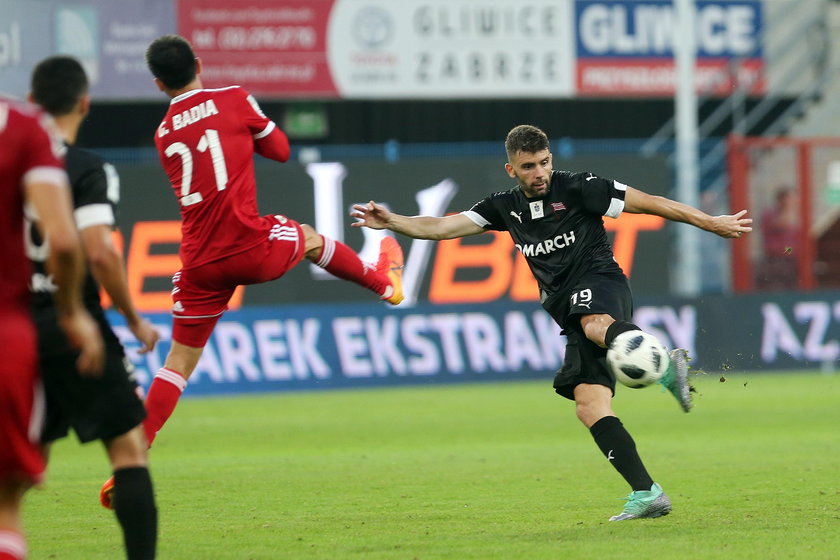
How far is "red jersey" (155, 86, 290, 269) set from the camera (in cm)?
814

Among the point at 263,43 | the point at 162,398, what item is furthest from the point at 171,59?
the point at 263,43

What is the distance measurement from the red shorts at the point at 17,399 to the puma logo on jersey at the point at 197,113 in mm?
3620

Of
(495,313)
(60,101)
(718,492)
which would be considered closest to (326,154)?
(495,313)

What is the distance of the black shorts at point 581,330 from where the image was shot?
7.84 m

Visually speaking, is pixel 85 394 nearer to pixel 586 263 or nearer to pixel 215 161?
pixel 215 161

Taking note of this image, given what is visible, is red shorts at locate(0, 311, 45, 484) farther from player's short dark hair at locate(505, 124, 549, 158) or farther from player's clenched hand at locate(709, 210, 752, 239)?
player's clenched hand at locate(709, 210, 752, 239)

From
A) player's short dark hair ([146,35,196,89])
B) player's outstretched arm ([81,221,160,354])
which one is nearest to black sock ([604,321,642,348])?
player's short dark hair ([146,35,196,89])

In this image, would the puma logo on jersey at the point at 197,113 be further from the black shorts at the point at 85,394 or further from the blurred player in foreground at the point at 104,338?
the black shorts at the point at 85,394

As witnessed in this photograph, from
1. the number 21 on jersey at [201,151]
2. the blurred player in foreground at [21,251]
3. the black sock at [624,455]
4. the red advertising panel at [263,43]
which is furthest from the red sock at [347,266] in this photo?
the red advertising panel at [263,43]

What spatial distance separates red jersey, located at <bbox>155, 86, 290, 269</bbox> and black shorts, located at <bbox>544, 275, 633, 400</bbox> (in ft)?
6.24

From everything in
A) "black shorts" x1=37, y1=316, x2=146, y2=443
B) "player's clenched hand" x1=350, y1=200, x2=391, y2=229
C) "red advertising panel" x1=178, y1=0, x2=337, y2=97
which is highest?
"red advertising panel" x1=178, y1=0, x2=337, y2=97

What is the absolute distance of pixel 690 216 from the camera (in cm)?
785

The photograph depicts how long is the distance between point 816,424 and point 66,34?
13.0 meters

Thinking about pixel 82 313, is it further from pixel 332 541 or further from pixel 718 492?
pixel 718 492
